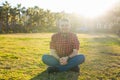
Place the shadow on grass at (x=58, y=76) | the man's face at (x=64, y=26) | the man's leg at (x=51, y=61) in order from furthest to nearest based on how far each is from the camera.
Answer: the man's leg at (x=51, y=61) → the man's face at (x=64, y=26) → the shadow on grass at (x=58, y=76)

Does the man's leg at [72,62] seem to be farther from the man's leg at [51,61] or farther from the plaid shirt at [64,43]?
the plaid shirt at [64,43]

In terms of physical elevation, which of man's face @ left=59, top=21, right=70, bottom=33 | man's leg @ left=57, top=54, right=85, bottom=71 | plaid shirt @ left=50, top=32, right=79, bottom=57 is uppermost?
man's face @ left=59, top=21, right=70, bottom=33

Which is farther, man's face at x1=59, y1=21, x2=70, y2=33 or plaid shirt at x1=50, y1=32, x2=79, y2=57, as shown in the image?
plaid shirt at x1=50, y1=32, x2=79, y2=57

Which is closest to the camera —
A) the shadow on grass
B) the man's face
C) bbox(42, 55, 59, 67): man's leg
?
the shadow on grass

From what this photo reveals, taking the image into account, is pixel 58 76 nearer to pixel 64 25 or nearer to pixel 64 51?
pixel 64 51

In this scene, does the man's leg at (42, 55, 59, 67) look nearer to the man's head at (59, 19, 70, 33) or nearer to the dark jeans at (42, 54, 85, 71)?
the dark jeans at (42, 54, 85, 71)

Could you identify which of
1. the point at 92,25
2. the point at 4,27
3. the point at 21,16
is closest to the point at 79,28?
the point at 92,25

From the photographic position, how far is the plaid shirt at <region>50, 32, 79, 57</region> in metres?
8.99

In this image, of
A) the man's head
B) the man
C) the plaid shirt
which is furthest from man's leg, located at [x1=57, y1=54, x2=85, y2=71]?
the man's head

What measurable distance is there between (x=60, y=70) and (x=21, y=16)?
62196 mm

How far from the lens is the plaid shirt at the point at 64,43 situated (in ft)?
29.5

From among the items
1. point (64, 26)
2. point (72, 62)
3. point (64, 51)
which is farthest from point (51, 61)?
point (64, 26)

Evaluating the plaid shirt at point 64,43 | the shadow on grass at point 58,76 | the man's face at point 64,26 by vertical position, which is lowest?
the shadow on grass at point 58,76

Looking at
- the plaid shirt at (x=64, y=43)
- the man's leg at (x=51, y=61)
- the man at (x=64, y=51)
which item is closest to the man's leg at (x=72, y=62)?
the man at (x=64, y=51)
